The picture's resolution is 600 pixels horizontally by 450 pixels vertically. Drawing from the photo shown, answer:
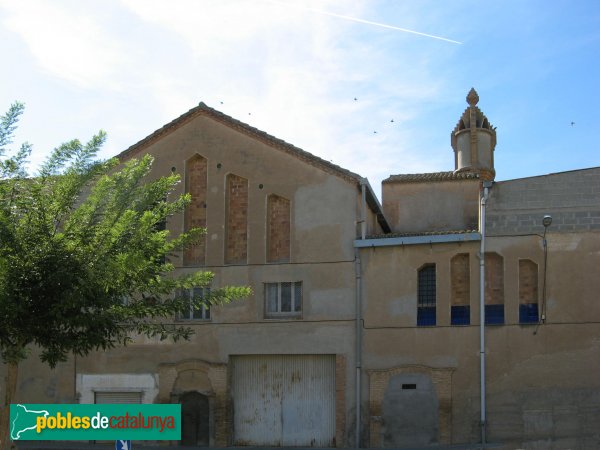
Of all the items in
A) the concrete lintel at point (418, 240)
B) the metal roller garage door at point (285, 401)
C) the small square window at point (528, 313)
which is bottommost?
the metal roller garage door at point (285, 401)

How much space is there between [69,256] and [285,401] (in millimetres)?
13645

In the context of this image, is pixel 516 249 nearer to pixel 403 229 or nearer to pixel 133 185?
pixel 403 229

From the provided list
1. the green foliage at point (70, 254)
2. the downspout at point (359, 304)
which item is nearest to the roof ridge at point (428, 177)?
the downspout at point (359, 304)

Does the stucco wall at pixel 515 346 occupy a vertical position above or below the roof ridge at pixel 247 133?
below

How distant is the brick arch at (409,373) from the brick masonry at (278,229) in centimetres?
459

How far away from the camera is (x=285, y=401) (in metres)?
24.0

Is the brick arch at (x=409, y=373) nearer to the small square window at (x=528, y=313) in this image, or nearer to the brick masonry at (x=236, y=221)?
the small square window at (x=528, y=313)

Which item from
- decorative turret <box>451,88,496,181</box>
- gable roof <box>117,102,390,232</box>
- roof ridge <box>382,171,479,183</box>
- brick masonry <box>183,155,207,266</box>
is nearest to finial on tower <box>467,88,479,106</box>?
decorative turret <box>451,88,496,181</box>

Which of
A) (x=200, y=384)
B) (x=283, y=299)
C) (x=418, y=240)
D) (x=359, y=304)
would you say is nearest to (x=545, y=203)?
(x=418, y=240)

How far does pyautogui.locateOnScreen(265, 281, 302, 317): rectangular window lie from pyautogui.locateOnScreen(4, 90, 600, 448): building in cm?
4

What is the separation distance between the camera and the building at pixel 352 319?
22.0 meters

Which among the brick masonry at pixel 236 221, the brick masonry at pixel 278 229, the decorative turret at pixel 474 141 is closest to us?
the brick masonry at pixel 278 229

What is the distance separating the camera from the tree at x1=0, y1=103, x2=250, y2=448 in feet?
37.3

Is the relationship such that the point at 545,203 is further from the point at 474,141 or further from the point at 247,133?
the point at 474,141
